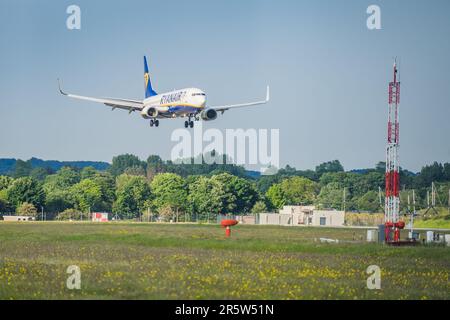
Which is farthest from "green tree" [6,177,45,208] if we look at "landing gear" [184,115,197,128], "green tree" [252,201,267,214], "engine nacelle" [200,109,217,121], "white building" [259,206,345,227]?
"engine nacelle" [200,109,217,121]

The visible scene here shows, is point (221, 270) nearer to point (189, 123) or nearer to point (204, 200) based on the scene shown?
point (189, 123)

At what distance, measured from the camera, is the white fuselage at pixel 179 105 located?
306ft

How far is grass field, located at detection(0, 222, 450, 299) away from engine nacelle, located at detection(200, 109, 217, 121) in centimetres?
3247

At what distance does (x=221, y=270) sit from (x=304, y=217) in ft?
378

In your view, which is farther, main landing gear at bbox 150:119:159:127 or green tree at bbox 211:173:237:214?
green tree at bbox 211:173:237:214

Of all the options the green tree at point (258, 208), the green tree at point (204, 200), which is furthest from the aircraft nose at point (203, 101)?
the green tree at point (258, 208)

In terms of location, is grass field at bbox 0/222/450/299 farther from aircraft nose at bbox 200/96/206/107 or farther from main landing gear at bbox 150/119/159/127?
main landing gear at bbox 150/119/159/127

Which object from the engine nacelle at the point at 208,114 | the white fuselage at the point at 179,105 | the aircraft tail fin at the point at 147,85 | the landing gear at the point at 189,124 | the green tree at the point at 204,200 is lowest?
the green tree at the point at 204,200

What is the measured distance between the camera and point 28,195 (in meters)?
180

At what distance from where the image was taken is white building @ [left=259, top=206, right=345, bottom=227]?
14238cm

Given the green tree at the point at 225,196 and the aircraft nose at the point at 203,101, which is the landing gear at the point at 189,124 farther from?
the green tree at the point at 225,196

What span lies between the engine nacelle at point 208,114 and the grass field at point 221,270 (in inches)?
1278
